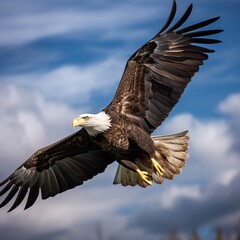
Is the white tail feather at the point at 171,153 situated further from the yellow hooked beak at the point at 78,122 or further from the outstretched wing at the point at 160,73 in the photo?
the yellow hooked beak at the point at 78,122

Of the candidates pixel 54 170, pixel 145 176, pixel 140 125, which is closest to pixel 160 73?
pixel 140 125

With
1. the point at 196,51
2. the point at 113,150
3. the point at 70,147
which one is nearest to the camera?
the point at 113,150

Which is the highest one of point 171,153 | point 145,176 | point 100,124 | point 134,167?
point 100,124

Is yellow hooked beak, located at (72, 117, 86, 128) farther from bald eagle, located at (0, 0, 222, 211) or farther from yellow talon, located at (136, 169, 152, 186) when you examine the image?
yellow talon, located at (136, 169, 152, 186)

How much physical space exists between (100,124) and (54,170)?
219 cm

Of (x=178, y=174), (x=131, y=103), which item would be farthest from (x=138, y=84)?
(x=178, y=174)

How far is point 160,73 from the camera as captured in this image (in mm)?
8961

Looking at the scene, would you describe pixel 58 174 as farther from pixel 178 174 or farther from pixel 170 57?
pixel 170 57

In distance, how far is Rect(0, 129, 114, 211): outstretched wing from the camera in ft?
31.9

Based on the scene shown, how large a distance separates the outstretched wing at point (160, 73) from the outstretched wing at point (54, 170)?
47.7 inches

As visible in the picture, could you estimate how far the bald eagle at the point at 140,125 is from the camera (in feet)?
27.7

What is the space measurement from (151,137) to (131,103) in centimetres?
76

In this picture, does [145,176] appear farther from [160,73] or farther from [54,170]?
[54,170]

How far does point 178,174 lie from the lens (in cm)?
941
